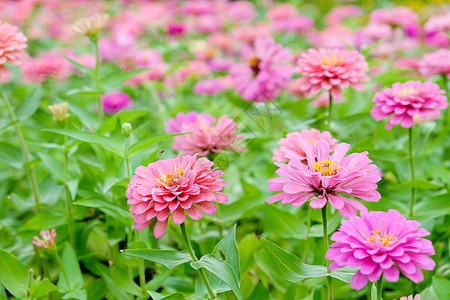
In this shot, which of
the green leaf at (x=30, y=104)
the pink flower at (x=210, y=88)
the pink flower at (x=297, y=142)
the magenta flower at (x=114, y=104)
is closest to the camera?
the pink flower at (x=297, y=142)

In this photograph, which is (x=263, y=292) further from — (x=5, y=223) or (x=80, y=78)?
(x=80, y=78)

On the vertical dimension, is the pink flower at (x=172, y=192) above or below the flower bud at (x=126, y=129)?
above

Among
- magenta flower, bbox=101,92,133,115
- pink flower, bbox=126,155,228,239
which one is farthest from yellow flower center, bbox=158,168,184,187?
magenta flower, bbox=101,92,133,115

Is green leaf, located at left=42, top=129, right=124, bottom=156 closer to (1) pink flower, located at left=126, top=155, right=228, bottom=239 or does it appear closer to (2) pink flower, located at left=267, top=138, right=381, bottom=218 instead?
(1) pink flower, located at left=126, top=155, right=228, bottom=239

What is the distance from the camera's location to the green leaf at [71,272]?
110 centimetres

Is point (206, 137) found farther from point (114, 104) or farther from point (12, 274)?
point (114, 104)

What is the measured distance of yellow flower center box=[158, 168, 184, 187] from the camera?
0.77 metres

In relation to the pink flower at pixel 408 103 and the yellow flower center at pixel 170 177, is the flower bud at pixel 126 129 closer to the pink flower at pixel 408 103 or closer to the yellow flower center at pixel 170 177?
the yellow flower center at pixel 170 177

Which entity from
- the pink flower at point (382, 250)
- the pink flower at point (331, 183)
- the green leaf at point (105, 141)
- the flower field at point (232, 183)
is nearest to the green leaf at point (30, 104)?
the flower field at point (232, 183)

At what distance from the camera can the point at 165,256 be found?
2.77ft

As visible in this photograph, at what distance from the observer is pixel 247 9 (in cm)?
319

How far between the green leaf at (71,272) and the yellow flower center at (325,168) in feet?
2.03

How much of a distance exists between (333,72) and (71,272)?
77 centimetres

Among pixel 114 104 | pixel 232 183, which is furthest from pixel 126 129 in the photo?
pixel 114 104
